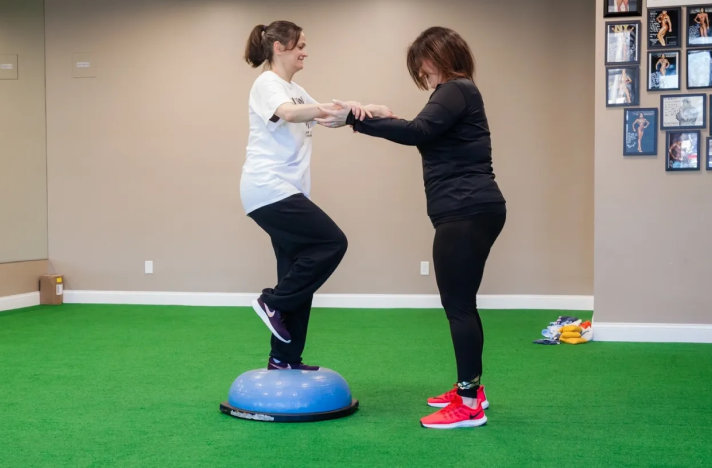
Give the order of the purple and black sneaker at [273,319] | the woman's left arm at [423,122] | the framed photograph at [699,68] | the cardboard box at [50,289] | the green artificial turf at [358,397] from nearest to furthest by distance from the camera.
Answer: the green artificial turf at [358,397], the woman's left arm at [423,122], the purple and black sneaker at [273,319], the framed photograph at [699,68], the cardboard box at [50,289]

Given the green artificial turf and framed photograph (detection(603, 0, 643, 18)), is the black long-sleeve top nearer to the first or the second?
the green artificial turf

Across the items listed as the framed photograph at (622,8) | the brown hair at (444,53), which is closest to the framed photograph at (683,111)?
the framed photograph at (622,8)

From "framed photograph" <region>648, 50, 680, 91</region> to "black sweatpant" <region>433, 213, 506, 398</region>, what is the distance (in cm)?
268

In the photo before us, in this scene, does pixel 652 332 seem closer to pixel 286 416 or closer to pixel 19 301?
pixel 286 416

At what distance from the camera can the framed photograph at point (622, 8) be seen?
5.14 m

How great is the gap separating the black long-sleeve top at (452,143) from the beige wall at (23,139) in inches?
194

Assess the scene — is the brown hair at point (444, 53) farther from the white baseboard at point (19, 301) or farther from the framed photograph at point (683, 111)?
the white baseboard at point (19, 301)

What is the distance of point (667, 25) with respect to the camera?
5.14 meters

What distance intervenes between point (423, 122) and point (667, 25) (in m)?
3.02

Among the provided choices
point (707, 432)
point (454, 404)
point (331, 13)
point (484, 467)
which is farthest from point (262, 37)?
point (331, 13)

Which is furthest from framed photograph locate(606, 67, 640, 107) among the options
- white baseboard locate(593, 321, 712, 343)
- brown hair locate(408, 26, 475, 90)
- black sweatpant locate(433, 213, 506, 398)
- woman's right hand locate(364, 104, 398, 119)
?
woman's right hand locate(364, 104, 398, 119)

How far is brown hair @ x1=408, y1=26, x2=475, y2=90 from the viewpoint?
3010 mm

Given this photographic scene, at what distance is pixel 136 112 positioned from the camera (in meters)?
7.25

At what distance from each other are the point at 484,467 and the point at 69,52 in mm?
6196
